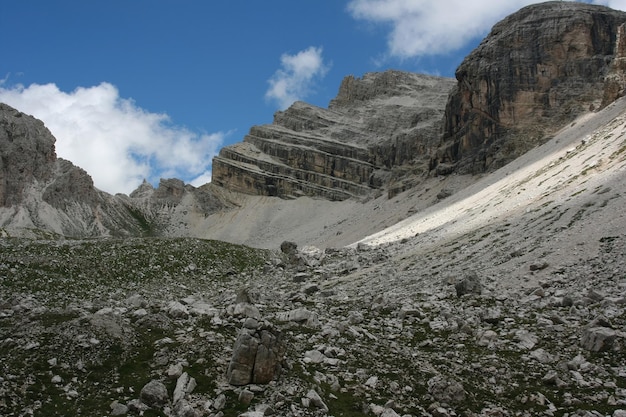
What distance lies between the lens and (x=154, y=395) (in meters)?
13.5

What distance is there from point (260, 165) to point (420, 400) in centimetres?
17615

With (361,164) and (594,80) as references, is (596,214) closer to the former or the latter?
(594,80)

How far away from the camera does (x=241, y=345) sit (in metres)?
15.0

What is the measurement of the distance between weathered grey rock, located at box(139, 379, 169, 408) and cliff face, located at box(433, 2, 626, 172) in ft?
318

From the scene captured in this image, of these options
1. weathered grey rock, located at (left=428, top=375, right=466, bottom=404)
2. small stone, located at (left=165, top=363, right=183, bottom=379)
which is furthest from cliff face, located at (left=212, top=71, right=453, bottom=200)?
small stone, located at (left=165, top=363, right=183, bottom=379)

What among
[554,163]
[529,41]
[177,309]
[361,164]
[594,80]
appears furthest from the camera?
[361,164]

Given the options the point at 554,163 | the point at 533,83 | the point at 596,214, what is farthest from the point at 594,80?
the point at 596,214

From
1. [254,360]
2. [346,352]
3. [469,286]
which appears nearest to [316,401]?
[254,360]

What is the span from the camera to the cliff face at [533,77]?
10244 cm

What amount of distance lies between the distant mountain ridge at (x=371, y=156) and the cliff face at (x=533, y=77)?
24 centimetres

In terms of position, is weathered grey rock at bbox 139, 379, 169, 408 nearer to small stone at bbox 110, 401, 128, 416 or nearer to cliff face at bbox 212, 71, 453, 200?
small stone at bbox 110, 401, 128, 416

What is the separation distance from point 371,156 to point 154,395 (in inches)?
6865

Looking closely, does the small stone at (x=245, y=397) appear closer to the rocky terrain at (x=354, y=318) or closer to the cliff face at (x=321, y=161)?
the rocky terrain at (x=354, y=318)

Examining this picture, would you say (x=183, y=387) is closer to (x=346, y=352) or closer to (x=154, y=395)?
(x=154, y=395)
